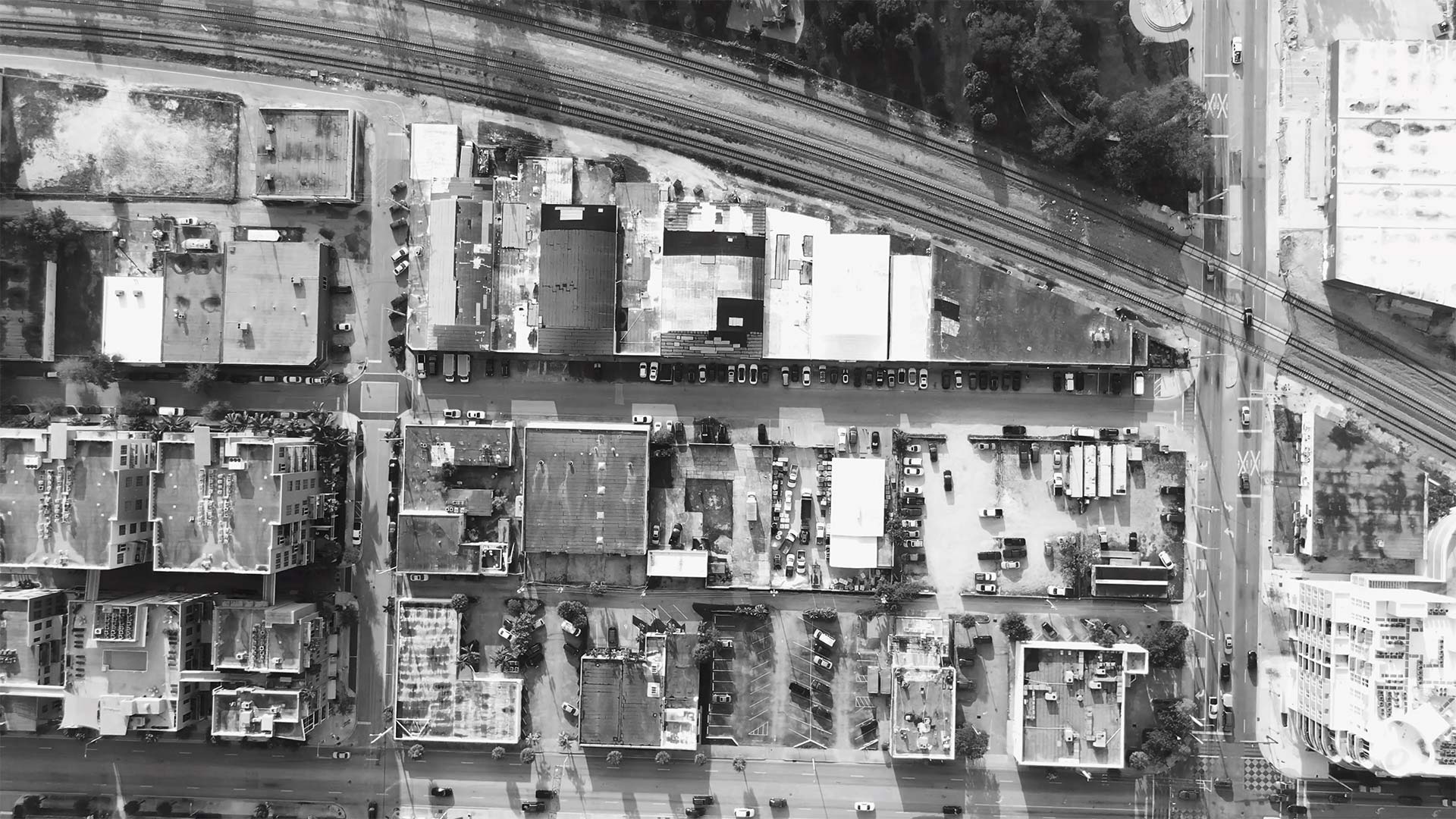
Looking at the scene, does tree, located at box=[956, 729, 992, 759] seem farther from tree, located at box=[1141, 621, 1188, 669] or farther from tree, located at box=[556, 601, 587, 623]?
tree, located at box=[556, 601, 587, 623]

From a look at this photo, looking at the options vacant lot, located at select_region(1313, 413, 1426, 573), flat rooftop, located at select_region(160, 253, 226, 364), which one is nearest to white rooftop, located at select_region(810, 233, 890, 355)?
vacant lot, located at select_region(1313, 413, 1426, 573)

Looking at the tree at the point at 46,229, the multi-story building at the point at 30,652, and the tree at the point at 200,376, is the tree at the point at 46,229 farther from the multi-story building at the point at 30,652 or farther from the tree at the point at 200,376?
the multi-story building at the point at 30,652

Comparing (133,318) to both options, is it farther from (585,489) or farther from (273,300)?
(585,489)

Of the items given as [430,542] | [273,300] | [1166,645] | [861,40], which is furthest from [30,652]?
[1166,645]

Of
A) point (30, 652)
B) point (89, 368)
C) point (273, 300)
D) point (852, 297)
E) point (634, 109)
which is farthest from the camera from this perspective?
point (634, 109)

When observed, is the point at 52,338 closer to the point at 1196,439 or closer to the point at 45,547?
the point at 45,547

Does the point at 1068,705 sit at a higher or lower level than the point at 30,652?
lower

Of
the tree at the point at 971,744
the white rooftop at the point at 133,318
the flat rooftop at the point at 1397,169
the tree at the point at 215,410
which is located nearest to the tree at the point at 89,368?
the white rooftop at the point at 133,318
